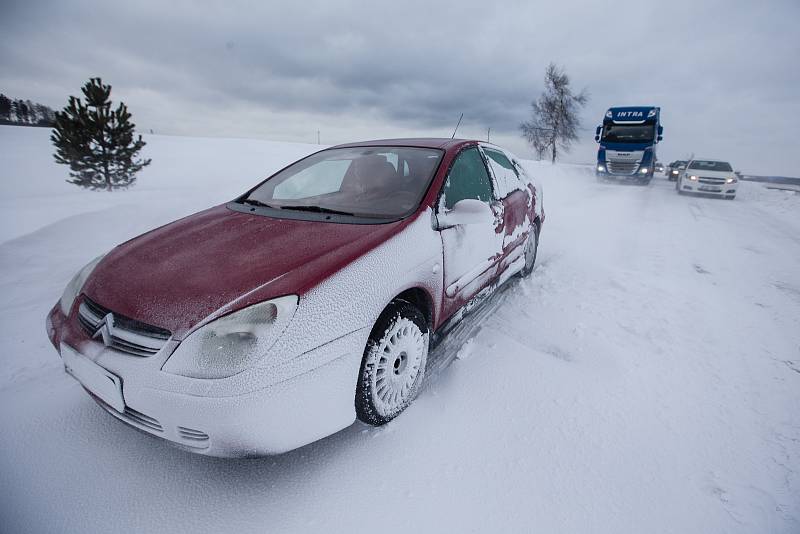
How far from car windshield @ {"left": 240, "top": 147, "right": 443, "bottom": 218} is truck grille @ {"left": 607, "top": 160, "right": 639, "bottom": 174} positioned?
50.2 feet

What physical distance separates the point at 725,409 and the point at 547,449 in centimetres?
116

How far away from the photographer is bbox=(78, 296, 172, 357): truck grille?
1.44 m

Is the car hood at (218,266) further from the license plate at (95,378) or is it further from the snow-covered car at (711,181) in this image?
the snow-covered car at (711,181)

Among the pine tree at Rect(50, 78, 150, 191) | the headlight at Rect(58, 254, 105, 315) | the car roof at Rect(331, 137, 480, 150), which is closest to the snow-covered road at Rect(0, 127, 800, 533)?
the headlight at Rect(58, 254, 105, 315)

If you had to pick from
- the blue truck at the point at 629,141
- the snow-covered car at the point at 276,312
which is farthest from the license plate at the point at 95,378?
the blue truck at the point at 629,141

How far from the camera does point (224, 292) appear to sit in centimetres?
150

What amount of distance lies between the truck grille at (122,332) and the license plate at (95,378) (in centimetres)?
10

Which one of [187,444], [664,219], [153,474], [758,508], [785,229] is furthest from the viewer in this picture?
[664,219]

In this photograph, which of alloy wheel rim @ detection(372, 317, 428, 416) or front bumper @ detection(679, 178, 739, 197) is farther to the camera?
front bumper @ detection(679, 178, 739, 197)

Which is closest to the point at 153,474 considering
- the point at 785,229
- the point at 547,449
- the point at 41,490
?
the point at 41,490

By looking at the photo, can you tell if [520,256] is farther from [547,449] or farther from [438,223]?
[547,449]

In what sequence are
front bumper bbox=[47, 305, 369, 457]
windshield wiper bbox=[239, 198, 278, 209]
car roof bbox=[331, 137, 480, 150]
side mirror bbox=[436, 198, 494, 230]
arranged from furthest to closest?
car roof bbox=[331, 137, 480, 150]
windshield wiper bbox=[239, 198, 278, 209]
side mirror bbox=[436, 198, 494, 230]
front bumper bbox=[47, 305, 369, 457]

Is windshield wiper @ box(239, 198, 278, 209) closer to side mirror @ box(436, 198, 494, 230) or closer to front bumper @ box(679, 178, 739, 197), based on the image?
side mirror @ box(436, 198, 494, 230)

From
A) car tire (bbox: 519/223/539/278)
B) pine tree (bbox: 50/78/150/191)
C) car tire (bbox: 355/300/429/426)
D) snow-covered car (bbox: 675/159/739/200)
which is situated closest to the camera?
car tire (bbox: 355/300/429/426)
